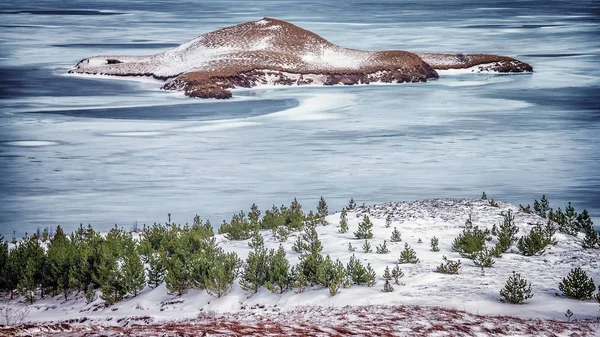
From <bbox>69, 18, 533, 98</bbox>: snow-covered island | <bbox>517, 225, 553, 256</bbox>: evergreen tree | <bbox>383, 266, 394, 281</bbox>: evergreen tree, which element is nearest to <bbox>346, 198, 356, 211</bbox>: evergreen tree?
<bbox>517, 225, 553, 256</bbox>: evergreen tree

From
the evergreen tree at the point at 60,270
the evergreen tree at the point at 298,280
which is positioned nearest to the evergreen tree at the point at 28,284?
the evergreen tree at the point at 60,270

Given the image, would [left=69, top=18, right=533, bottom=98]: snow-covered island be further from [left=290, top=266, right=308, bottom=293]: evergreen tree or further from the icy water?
[left=290, top=266, right=308, bottom=293]: evergreen tree

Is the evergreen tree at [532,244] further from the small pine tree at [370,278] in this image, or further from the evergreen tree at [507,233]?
the small pine tree at [370,278]

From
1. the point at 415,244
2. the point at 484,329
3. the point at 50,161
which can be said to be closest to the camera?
the point at 484,329

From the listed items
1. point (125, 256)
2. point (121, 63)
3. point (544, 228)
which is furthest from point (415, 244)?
point (121, 63)

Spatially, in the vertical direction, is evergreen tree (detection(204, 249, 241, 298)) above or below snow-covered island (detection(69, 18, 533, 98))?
below

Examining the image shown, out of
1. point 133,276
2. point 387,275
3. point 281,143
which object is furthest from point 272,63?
point 387,275

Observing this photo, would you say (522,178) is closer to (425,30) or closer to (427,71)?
(427,71)
